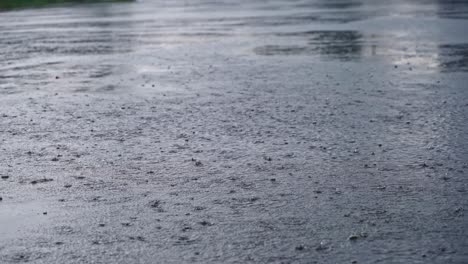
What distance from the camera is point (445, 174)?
6832 mm

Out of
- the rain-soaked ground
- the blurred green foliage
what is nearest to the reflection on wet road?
the rain-soaked ground

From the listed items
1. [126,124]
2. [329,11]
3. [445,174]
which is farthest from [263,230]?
[329,11]

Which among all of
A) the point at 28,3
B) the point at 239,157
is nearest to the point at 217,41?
the point at 239,157

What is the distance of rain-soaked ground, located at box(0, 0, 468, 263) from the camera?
5.21 meters

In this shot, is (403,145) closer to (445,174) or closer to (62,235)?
(445,174)

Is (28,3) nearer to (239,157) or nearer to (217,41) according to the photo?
(217,41)

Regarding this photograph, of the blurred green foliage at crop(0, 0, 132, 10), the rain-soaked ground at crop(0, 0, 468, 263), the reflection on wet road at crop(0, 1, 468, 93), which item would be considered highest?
the rain-soaked ground at crop(0, 0, 468, 263)

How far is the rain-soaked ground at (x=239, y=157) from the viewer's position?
5.21 metres

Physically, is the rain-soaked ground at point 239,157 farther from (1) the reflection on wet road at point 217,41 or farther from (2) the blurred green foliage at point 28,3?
(2) the blurred green foliage at point 28,3

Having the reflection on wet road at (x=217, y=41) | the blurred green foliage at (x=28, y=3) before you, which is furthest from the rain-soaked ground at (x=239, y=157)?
the blurred green foliage at (x=28, y=3)

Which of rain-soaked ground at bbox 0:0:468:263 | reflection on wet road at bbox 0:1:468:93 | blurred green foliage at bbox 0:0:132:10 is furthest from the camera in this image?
blurred green foliage at bbox 0:0:132:10

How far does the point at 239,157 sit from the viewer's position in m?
7.70

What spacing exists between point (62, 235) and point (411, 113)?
5787 mm

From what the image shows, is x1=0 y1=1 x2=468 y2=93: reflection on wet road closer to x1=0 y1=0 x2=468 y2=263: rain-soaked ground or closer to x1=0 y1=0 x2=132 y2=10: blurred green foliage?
x1=0 y1=0 x2=468 y2=263: rain-soaked ground
